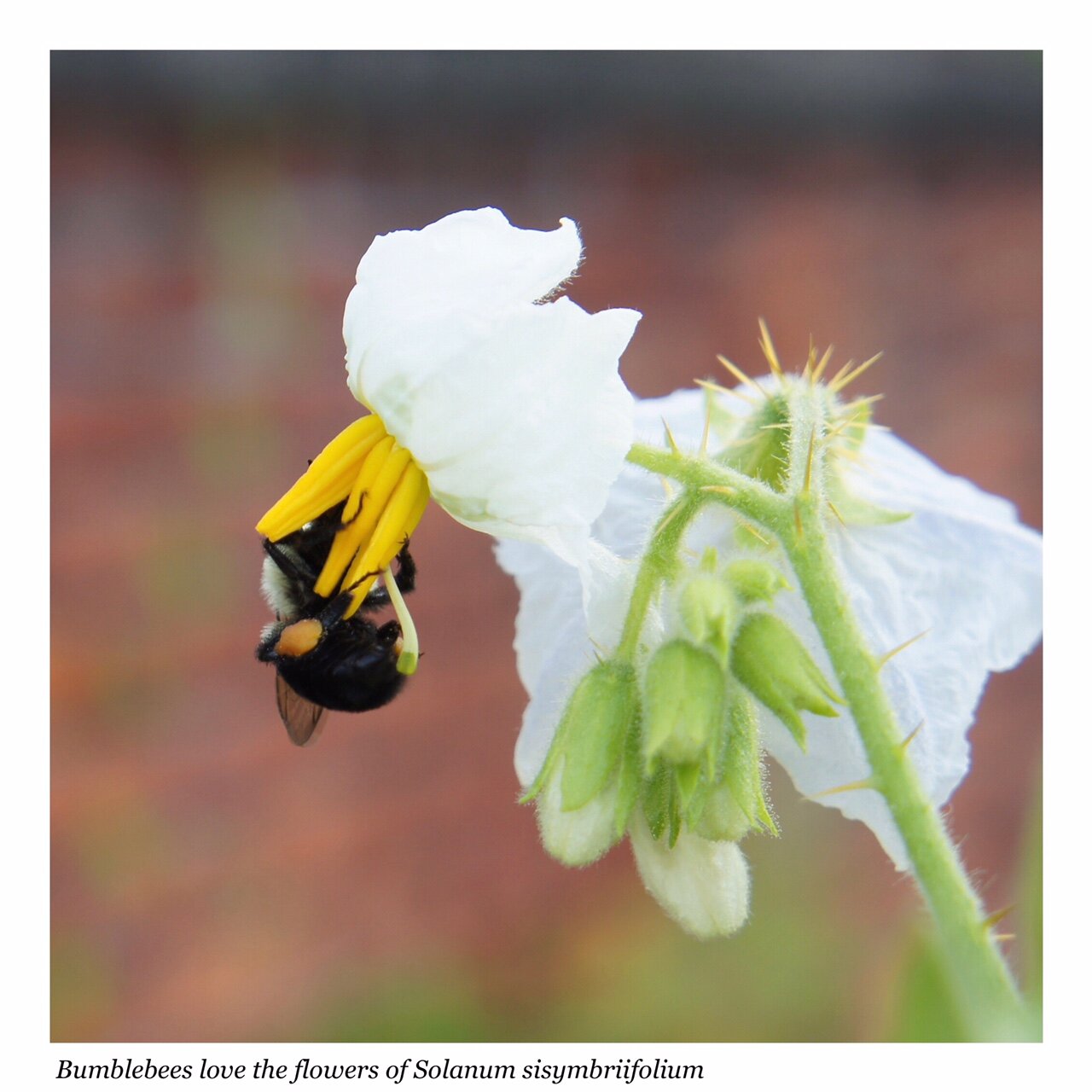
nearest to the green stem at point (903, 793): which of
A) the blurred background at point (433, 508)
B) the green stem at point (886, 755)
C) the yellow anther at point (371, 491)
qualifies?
the green stem at point (886, 755)

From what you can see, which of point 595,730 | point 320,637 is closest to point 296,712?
point 320,637

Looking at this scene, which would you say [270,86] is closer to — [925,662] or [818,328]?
[818,328]

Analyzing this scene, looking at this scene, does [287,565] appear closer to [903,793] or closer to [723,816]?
[723,816]

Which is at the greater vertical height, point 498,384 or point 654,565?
point 498,384
